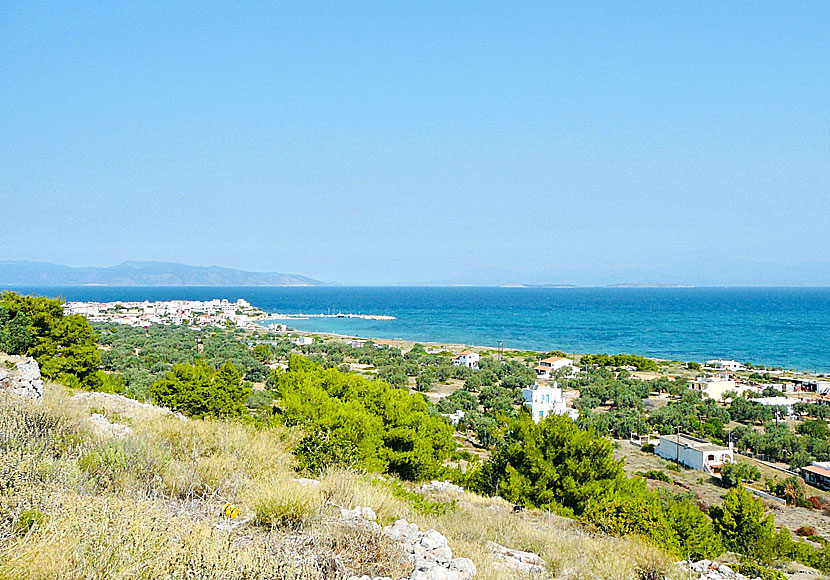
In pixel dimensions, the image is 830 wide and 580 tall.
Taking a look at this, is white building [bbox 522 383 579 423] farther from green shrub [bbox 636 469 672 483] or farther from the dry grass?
the dry grass

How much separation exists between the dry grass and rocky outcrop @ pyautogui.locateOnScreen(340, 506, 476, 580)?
137mm

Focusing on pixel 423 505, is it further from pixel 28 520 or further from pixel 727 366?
pixel 727 366

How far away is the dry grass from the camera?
317 centimetres

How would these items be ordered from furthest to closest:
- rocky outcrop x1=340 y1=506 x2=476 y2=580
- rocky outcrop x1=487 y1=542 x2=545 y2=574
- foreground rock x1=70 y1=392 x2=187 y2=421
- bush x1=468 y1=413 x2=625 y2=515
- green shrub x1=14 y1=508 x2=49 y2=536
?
bush x1=468 y1=413 x2=625 y2=515
foreground rock x1=70 y1=392 x2=187 y2=421
rocky outcrop x1=487 y1=542 x2=545 y2=574
rocky outcrop x1=340 y1=506 x2=476 y2=580
green shrub x1=14 y1=508 x2=49 y2=536

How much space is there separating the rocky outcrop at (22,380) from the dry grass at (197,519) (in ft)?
11.6

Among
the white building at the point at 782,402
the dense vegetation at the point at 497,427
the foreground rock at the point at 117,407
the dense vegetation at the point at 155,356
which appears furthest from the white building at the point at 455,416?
the white building at the point at 782,402

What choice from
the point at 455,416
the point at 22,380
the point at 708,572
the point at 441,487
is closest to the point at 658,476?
the point at 455,416

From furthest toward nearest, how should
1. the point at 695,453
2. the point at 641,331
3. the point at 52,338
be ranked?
the point at 641,331 < the point at 695,453 < the point at 52,338

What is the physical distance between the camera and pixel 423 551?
4496mm

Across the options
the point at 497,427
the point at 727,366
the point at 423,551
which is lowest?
the point at 727,366

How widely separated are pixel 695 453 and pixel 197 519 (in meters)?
25.3

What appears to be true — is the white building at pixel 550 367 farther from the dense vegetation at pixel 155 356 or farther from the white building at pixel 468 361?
the dense vegetation at pixel 155 356

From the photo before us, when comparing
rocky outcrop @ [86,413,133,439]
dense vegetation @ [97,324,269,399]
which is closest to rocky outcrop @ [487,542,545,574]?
rocky outcrop @ [86,413,133,439]

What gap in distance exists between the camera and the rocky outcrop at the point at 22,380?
404 inches
